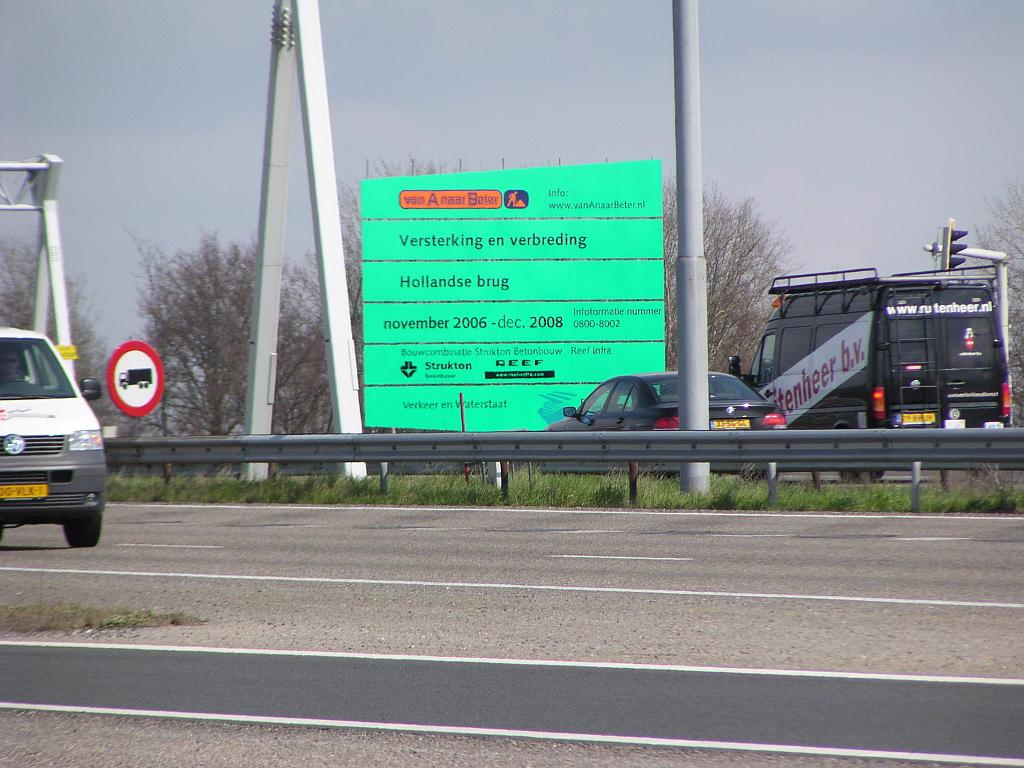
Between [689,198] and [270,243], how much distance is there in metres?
7.08

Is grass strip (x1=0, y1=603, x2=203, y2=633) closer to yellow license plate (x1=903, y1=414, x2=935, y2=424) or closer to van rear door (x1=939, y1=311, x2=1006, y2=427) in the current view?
yellow license plate (x1=903, y1=414, x2=935, y2=424)

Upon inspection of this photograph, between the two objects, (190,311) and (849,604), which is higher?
(190,311)

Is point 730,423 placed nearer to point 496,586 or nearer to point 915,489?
point 915,489

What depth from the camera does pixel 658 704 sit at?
584 cm

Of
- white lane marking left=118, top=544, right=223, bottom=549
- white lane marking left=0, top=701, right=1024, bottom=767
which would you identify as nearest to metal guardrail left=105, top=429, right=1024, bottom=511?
white lane marking left=118, top=544, right=223, bottom=549

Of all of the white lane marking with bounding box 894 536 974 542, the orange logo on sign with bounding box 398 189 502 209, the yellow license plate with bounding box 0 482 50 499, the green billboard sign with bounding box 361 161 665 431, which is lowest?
the white lane marking with bounding box 894 536 974 542

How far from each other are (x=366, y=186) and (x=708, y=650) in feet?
61.7

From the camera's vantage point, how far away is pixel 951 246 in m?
23.8

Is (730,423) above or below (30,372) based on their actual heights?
below

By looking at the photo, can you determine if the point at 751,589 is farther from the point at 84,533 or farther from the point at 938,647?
the point at 84,533

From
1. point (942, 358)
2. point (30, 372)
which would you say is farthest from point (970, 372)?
point (30, 372)

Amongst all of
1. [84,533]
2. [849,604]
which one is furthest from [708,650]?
[84,533]

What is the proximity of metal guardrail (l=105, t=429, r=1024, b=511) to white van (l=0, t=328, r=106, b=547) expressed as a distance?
527 centimetres

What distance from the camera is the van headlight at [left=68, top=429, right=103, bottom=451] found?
488 inches
